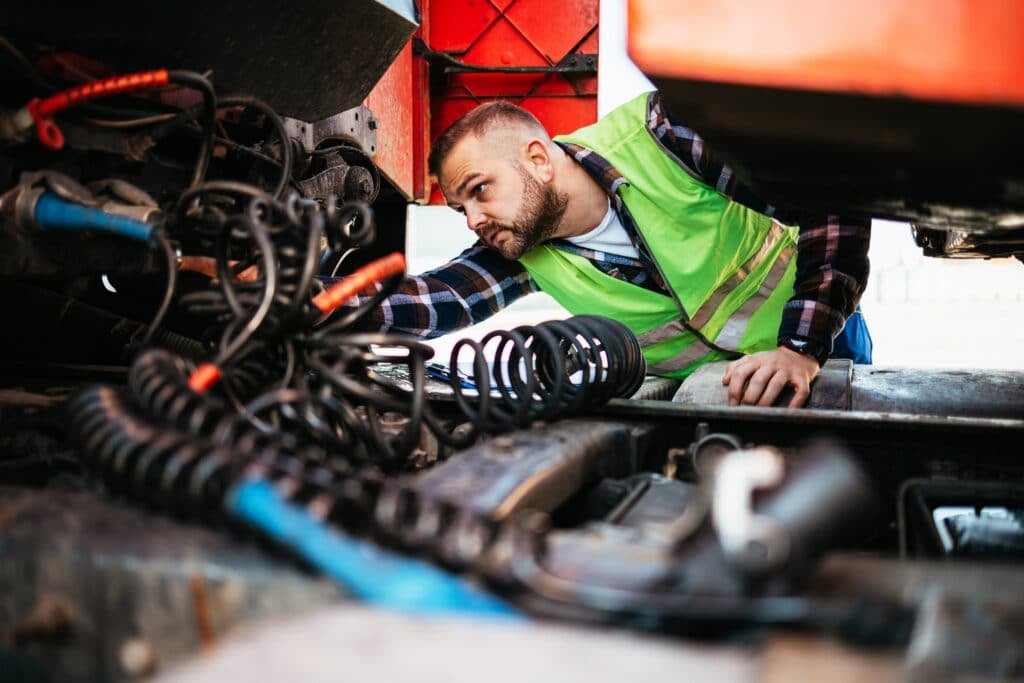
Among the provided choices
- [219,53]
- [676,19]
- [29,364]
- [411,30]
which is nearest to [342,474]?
[676,19]

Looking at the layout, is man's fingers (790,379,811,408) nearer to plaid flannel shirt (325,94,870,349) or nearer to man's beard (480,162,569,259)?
plaid flannel shirt (325,94,870,349)

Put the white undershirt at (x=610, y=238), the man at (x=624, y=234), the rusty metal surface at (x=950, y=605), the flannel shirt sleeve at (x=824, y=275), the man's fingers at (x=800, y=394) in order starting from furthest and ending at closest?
1. the white undershirt at (x=610, y=238)
2. the man at (x=624, y=234)
3. the flannel shirt sleeve at (x=824, y=275)
4. the man's fingers at (x=800, y=394)
5. the rusty metal surface at (x=950, y=605)

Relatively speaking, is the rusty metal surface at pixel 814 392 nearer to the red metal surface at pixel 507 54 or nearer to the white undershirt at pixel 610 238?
the white undershirt at pixel 610 238

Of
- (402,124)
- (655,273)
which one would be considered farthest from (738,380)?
(402,124)

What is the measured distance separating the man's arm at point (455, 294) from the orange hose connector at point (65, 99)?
1281 millimetres

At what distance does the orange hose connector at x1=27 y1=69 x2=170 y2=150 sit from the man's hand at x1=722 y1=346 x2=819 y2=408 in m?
1.30

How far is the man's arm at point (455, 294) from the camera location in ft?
8.23

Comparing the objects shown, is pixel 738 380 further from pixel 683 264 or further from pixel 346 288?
pixel 346 288

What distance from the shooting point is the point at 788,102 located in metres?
0.69

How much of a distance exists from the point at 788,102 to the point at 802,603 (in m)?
0.42

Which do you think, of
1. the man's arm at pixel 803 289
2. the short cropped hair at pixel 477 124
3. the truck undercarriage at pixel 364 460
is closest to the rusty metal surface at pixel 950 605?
the truck undercarriage at pixel 364 460

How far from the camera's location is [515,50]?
366cm

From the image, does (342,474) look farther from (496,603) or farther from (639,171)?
(639,171)

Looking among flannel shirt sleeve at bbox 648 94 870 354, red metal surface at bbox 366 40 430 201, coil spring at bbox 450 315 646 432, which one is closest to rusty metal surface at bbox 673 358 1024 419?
flannel shirt sleeve at bbox 648 94 870 354
